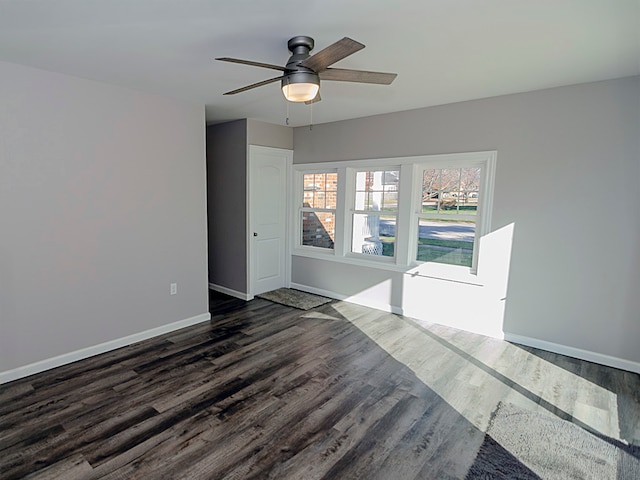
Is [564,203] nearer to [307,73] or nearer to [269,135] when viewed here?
[307,73]

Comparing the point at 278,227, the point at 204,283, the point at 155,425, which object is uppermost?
the point at 278,227

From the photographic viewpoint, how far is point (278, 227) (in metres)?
5.34

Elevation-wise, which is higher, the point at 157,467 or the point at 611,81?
the point at 611,81

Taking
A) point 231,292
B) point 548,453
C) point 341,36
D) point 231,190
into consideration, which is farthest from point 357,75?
point 231,292

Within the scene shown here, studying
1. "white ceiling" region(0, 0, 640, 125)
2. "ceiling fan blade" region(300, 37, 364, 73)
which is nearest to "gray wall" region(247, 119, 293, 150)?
"white ceiling" region(0, 0, 640, 125)

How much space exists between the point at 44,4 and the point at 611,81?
403 cm

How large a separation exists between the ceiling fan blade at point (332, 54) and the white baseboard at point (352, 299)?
316 centimetres

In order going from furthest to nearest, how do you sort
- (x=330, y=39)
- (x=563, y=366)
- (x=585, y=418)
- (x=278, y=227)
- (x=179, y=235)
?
(x=278, y=227) < (x=179, y=235) < (x=563, y=366) < (x=585, y=418) < (x=330, y=39)

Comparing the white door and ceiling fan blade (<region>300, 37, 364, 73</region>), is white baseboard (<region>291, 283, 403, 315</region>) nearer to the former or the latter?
the white door

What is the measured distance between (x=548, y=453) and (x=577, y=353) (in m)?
1.60

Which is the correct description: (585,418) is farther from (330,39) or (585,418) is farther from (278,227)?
(278,227)

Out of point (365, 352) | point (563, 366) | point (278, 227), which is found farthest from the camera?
point (278, 227)

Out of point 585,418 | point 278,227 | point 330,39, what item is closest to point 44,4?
point 330,39

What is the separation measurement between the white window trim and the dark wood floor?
0.81m
